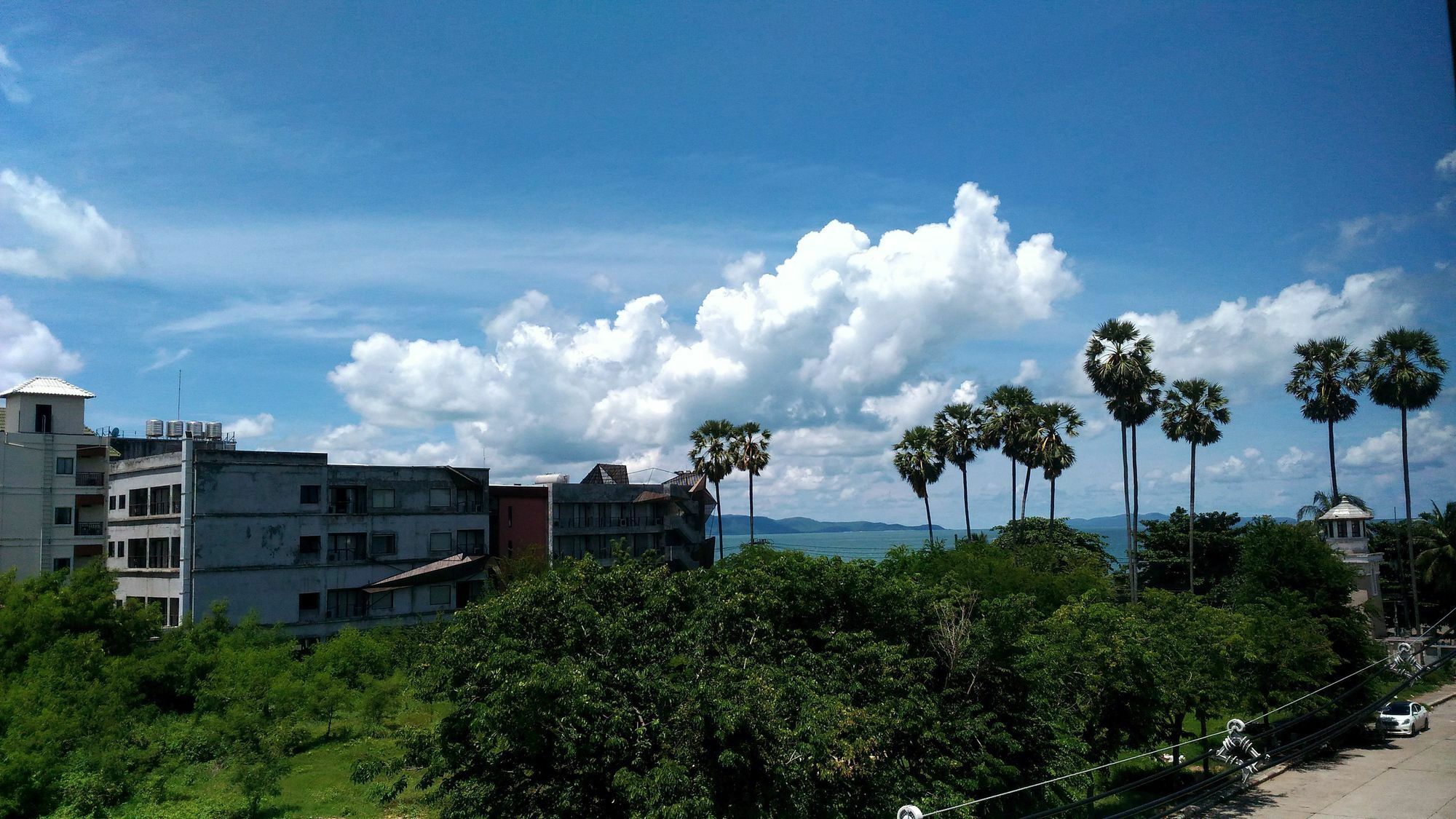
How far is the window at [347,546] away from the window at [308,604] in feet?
9.27

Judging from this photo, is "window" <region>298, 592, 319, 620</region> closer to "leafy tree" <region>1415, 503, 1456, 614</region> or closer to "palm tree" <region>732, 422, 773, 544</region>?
"palm tree" <region>732, 422, 773, 544</region>

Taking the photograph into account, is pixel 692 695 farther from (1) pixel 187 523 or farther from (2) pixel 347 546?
(2) pixel 347 546

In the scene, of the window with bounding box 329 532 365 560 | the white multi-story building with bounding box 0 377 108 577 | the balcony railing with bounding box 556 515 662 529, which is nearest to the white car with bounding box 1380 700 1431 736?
the balcony railing with bounding box 556 515 662 529

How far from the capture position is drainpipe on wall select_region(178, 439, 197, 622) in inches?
2306

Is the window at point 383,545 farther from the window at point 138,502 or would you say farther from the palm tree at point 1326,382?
the palm tree at point 1326,382

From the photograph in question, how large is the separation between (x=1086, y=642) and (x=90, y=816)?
34.7 metres

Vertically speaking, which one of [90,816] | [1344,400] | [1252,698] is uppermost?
[1344,400]

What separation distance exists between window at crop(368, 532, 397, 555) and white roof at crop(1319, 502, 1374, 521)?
74492mm

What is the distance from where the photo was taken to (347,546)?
6612 cm

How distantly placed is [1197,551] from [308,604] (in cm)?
7633

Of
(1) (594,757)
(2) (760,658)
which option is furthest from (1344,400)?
(1) (594,757)

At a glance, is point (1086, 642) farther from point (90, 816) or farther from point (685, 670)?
point (90, 816)

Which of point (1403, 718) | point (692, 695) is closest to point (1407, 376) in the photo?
point (692, 695)

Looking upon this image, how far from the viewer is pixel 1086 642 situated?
27.8 metres
